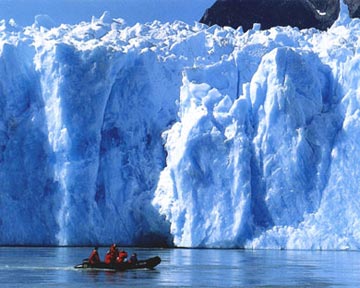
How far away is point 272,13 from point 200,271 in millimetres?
47266

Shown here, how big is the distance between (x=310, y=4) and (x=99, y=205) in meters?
36.2

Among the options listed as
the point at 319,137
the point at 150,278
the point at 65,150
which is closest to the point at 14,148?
the point at 65,150

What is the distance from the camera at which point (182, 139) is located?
4372 centimetres

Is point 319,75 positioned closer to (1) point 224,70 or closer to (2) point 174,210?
(1) point 224,70

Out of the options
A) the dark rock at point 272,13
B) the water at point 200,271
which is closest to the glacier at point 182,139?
the water at point 200,271

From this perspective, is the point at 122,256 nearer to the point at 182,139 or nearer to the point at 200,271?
the point at 200,271

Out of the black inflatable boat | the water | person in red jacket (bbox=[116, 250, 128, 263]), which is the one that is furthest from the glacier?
person in red jacket (bbox=[116, 250, 128, 263])

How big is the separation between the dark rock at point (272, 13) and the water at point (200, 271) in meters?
36.4

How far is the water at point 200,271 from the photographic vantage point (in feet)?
84.6

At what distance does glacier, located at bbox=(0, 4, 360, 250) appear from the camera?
41906 millimetres

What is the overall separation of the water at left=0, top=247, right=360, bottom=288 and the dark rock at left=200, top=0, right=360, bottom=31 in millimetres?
36387

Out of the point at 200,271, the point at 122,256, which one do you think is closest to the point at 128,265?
the point at 122,256

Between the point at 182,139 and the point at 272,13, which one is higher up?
the point at 272,13

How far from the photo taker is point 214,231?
139 feet
